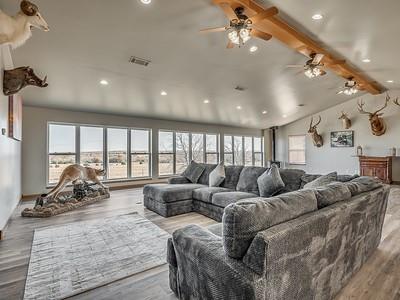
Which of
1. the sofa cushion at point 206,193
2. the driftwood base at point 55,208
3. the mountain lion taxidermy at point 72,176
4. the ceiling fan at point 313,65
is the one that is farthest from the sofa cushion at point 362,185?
the mountain lion taxidermy at point 72,176

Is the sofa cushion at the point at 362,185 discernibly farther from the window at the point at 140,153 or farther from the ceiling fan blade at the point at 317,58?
the window at the point at 140,153

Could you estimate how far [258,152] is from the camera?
38.0 feet

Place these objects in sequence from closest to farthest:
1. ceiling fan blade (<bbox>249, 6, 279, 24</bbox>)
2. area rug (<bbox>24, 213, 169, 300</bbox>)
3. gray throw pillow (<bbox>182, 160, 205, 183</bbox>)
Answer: area rug (<bbox>24, 213, 169, 300</bbox>) < ceiling fan blade (<bbox>249, 6, 279, 24</bbox>) < gray throw pillow (<bbox>182, 160, 205, 183</bbox>)

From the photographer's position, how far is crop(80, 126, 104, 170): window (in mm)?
6742

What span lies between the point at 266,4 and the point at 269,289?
3466 mm

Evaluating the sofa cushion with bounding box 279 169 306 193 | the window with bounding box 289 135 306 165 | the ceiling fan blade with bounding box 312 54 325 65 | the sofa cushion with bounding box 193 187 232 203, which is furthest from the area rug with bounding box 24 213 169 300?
the window with bounding box 289 135 306 165

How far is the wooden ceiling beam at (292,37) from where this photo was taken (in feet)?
9.82

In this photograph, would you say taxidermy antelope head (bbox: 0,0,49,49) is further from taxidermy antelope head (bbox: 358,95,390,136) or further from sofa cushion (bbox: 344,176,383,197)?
taxidermy antelope head (bbox: 358,95,390,136)

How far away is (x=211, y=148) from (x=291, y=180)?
631cm

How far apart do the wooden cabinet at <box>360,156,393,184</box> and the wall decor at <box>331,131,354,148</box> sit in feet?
3.41

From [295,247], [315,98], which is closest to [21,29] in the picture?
[295,247]

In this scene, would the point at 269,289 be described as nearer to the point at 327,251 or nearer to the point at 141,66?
the point at 327,251

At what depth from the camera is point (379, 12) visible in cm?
319

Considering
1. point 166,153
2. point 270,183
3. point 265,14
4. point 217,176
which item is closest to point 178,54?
point 265,14
